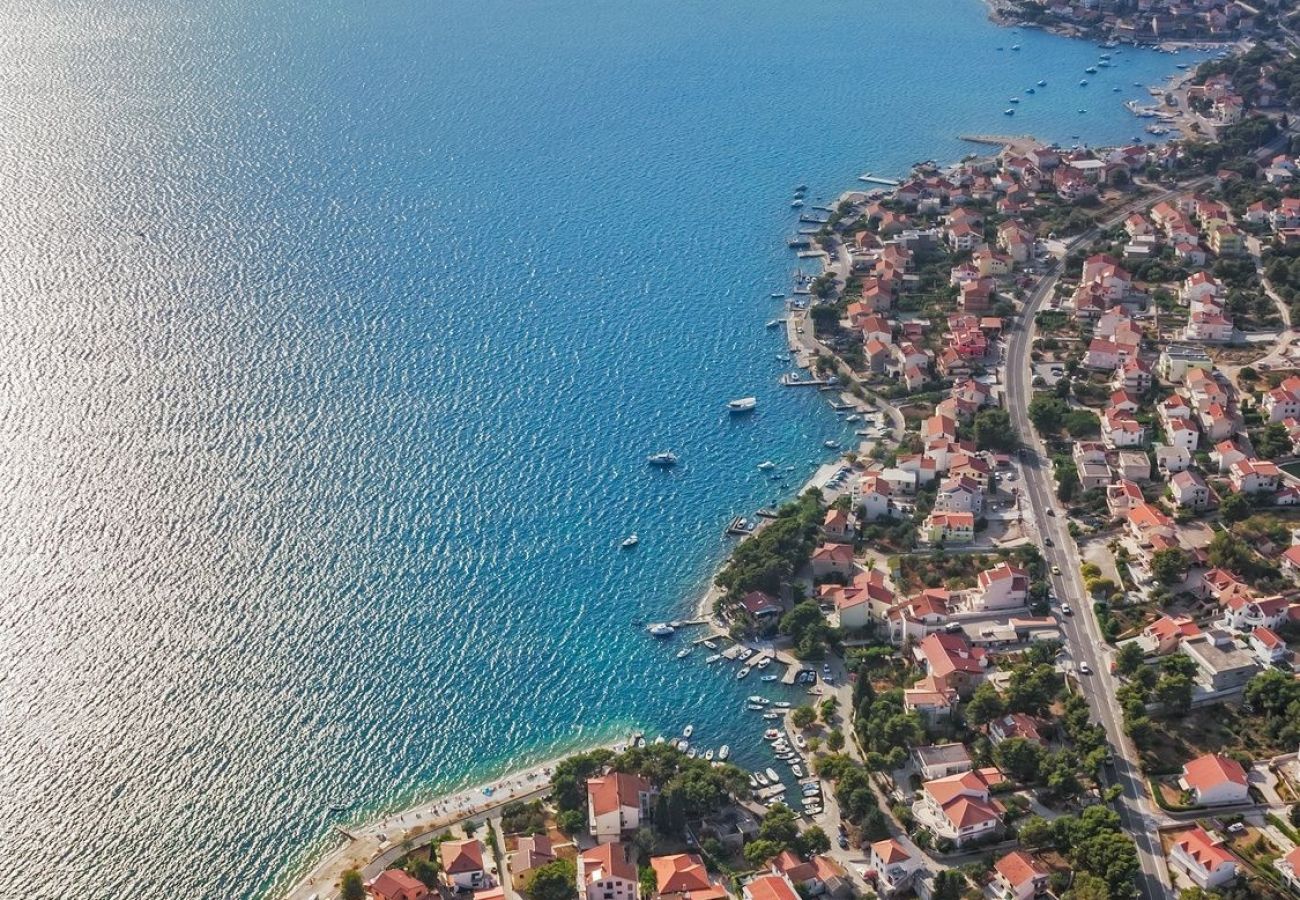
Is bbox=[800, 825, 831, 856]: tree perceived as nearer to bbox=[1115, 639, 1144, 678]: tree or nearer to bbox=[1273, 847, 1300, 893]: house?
bbox=[1273, 847, 1300, 893]: house

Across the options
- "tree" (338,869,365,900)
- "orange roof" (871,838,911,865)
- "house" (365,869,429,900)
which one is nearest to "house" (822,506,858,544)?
"orange roof" (871,838,911,865)

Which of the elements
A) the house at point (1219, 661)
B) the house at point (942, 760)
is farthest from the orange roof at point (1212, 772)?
the house at point (942, 760)

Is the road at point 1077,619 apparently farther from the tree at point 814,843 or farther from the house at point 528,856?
the house at point 528,856

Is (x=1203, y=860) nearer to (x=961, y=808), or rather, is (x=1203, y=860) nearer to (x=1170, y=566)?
(x=961, y=808)

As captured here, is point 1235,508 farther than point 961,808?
Yes

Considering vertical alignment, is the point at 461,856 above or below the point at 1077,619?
above

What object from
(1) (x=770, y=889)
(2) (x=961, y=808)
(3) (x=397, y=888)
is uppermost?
(2) (x=961, y=808)

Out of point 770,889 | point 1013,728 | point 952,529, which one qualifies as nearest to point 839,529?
point 952,529
